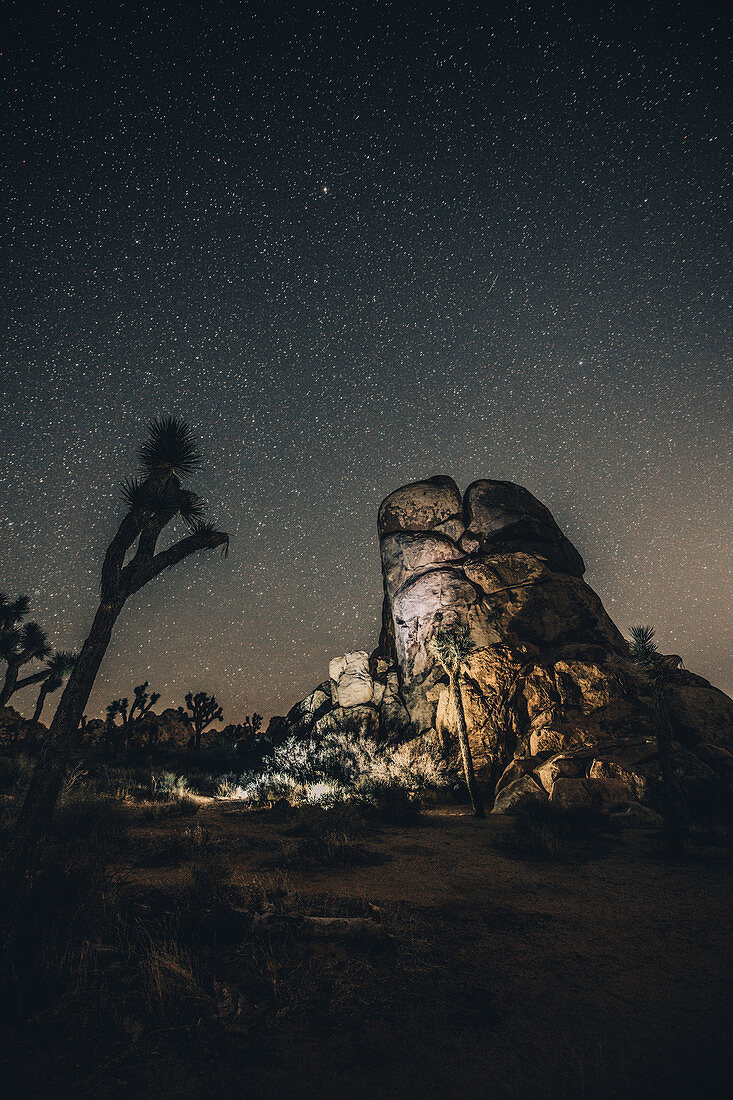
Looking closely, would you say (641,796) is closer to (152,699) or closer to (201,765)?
(201,765)

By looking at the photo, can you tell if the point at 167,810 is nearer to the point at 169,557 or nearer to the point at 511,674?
the point at 169,557

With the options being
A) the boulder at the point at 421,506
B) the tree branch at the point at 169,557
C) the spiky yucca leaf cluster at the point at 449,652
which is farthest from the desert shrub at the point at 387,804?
the boulder at the point at 421,506

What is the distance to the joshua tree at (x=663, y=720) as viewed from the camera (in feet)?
28.5

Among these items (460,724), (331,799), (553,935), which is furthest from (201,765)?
(553,935)

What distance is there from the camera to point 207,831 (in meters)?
9.68

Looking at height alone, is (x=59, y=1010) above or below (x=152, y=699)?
below

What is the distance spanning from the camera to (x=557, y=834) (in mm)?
9852

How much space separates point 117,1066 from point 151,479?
7.40 m

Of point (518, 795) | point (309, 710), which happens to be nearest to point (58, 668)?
point (309, 710)

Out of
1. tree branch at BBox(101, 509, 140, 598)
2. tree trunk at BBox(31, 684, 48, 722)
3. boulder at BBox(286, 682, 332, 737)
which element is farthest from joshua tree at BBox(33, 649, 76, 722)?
tree branch at BBox(101, 509, 140, 598)

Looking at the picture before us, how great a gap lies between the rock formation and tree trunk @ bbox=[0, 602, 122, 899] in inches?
508

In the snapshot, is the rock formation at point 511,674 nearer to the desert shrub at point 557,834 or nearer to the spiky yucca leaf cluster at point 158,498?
the desert shrub at point 557,834

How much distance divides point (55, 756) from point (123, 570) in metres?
2.81

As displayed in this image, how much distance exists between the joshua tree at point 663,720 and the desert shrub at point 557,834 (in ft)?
4.79
